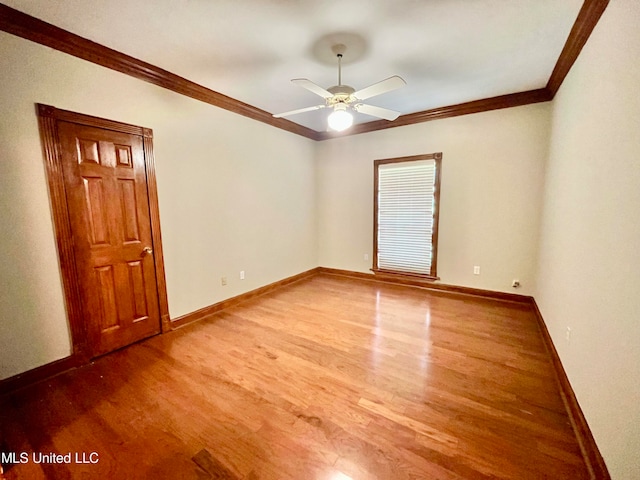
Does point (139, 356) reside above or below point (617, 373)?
below

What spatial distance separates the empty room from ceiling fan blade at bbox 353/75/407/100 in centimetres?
3

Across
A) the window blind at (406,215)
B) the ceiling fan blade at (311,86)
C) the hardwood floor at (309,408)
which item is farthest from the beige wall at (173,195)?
the ceiling fan blade at (311,86)

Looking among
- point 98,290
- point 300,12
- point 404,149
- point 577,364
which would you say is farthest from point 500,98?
point 98,290

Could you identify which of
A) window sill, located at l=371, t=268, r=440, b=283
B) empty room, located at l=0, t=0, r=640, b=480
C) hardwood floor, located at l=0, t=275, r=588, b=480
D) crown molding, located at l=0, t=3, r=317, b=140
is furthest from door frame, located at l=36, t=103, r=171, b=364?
window sill, located at l=371, t=268, r=440, b=283

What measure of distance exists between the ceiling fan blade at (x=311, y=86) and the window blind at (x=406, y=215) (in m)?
2.25

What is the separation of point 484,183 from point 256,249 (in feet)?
11.0

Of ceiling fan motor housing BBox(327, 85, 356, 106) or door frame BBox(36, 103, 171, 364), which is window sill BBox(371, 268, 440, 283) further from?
door frame BBox(36, 103, 171, 364)

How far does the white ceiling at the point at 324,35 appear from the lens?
182cm

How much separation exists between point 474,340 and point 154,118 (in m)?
3.93

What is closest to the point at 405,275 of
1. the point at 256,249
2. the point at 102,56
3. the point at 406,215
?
the point at 406,215

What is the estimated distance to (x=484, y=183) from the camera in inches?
143

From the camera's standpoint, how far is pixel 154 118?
2.69 metres

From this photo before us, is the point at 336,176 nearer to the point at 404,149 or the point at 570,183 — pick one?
the point at 404,149

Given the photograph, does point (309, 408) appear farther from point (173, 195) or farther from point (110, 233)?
point (173, 195)
